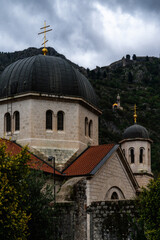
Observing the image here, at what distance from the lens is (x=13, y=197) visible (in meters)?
18.4

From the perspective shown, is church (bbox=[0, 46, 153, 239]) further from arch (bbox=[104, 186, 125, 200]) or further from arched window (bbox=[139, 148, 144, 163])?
arched window (bbox=[139, 148, 144, 163])

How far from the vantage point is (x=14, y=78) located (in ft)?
106

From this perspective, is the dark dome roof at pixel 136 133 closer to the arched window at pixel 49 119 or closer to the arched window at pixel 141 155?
the arched window at pixel 141 155

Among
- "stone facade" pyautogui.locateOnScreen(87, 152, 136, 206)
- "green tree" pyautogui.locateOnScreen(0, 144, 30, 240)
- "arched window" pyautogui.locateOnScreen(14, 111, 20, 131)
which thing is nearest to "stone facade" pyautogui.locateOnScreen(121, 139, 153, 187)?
"stone facade" pyautogui.locateOnScreen(87, 152, 136, 206)

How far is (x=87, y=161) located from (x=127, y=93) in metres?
112

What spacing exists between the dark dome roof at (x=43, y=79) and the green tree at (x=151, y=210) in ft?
45.3

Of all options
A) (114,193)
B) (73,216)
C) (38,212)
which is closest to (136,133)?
(114,193)

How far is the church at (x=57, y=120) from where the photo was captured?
96.8ft

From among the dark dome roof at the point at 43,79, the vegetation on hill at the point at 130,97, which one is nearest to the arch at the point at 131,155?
the dark dome roof at the point at 43,79

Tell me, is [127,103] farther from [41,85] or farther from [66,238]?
[66,238]

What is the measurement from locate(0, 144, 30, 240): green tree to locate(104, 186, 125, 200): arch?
9.28m

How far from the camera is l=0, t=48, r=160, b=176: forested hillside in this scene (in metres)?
108

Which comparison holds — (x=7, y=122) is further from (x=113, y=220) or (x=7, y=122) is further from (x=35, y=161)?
(x=113, y=220)

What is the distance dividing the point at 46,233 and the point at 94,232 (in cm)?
291
